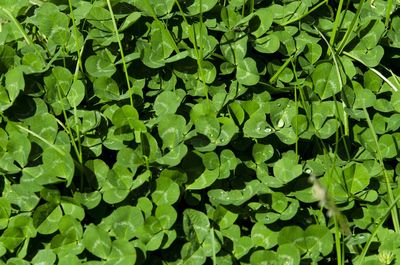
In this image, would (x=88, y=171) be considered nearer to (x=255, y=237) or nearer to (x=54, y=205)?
(x=54, y=205)

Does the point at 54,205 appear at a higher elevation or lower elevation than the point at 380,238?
higher

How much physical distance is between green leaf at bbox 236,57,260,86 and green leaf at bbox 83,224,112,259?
645 mm

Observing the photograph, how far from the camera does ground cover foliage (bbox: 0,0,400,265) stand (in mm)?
2330

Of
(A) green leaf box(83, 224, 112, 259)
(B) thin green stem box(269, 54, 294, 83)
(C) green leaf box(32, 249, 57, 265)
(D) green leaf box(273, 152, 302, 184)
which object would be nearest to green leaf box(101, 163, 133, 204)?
(A) green leaf box(83, 224, 112, 259)

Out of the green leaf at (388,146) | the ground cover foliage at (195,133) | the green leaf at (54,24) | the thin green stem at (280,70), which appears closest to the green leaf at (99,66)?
the ground cover foliage at (195,133)

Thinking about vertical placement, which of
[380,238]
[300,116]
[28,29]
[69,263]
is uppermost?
[28,29]

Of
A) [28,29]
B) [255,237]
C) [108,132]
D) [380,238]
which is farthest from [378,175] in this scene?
[28,29]

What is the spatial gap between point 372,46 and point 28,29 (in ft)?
3.68

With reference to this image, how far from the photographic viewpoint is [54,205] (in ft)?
7.69

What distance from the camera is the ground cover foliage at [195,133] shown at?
2.33 m

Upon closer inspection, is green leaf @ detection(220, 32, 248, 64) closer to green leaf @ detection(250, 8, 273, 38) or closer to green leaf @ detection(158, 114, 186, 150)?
green leaf @ detection(250, 8, 273, 38)

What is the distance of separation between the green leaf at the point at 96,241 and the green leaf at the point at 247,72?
25.4 inches

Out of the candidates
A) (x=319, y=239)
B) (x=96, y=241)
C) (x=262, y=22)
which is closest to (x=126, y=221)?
(x=96, y=241)

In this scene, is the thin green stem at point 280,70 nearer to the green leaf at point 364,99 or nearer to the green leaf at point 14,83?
Answer: the green leaf at point 364,99
